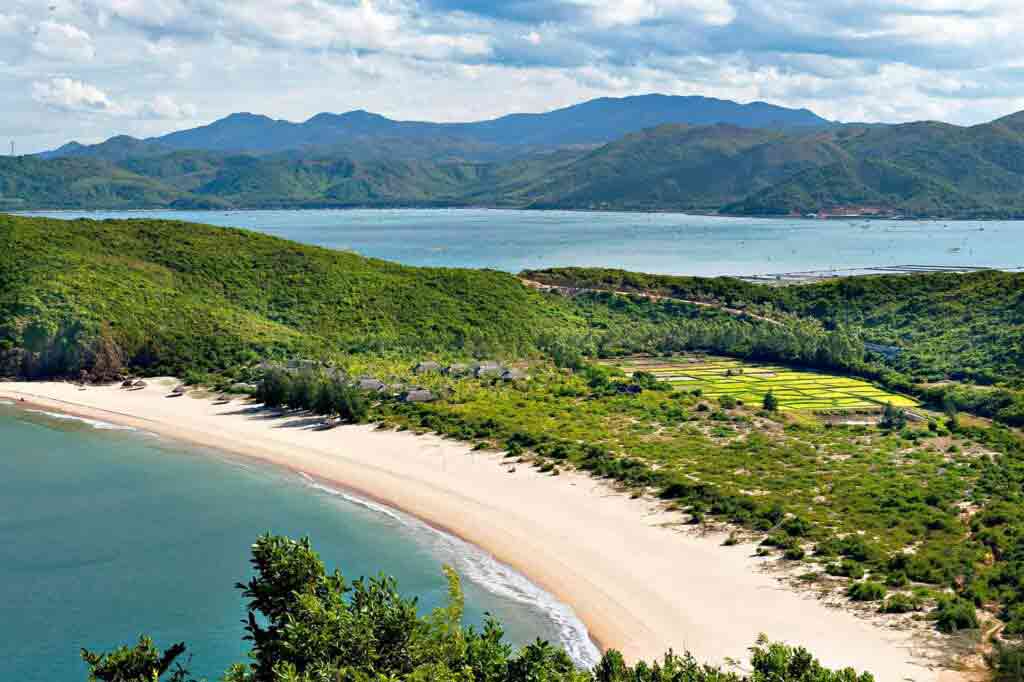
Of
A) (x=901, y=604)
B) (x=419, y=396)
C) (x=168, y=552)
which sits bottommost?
(x=168, y=552)

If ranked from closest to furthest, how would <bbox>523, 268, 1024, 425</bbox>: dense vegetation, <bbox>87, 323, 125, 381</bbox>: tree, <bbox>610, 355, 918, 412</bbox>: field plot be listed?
<bbox>610, 355, 918, 412</bbox>: field plot → <bbox>523, 268, 1024, 425</bbox>: dense vegetation → <bbox>87, 323, 125, 381</bbox>: tree

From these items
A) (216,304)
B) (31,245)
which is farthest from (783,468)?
(31,245)

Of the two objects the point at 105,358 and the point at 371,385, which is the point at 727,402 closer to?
the point at 371,385

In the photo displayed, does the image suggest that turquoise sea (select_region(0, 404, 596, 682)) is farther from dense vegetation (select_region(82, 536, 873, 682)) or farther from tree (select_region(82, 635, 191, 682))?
tree (select_region(82, 635, 191, 682))

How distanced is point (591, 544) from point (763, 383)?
110ft

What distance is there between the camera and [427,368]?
212 feet

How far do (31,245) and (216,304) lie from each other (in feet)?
56.8

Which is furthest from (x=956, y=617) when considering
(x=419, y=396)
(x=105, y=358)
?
(x=105, y=358)

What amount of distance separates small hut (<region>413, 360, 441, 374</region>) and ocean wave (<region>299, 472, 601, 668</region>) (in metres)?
23.1

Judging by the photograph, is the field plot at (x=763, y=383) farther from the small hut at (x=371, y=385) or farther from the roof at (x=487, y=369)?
the small hut at (x=371, y=385)

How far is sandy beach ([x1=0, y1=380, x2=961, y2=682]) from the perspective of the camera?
27141 millimetres

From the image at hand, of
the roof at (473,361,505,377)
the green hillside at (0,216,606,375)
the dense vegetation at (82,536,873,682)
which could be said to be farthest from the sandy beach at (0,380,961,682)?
the green hillside at (0,216,606,375)

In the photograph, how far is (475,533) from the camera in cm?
3694

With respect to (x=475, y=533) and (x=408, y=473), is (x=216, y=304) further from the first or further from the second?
(x=475, y=533)
